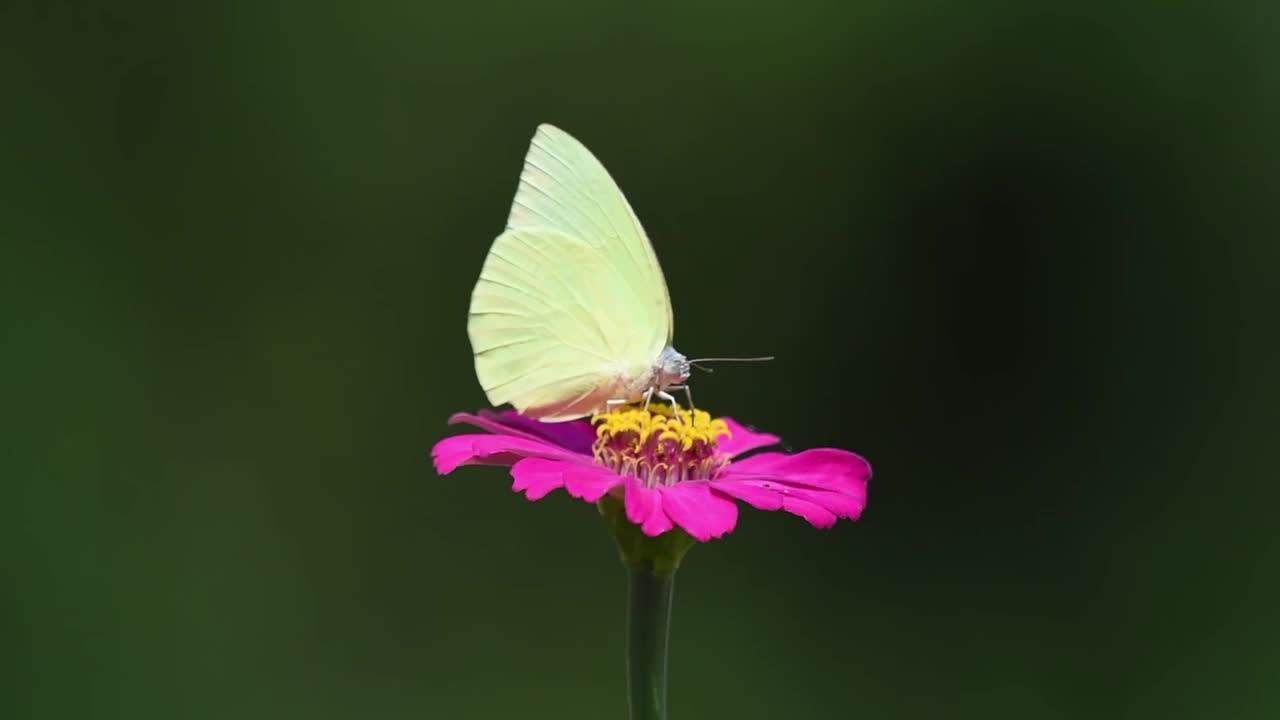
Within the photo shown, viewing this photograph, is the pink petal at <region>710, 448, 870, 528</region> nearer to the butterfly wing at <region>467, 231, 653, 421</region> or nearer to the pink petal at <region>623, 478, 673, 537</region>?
the pink petal at <region>623, 478, 673, 537</region>

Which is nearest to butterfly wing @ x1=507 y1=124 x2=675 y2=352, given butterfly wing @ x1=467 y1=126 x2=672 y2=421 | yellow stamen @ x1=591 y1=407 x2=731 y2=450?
butterfly wing @ x1=467 y1=126 x2=672 y2=421

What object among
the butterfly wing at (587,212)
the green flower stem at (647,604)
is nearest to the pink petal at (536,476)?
the green flower stem at (647,604)

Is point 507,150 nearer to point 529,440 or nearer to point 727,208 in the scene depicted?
point 727,208

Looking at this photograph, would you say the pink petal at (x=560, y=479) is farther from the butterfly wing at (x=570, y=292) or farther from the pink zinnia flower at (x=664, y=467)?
the butterfly wing at (x=570, y=292)

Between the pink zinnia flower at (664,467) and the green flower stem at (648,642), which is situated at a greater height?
the pink zinnia flower at (664,467)

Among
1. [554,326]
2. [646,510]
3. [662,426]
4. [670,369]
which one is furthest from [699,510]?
[554,326]
